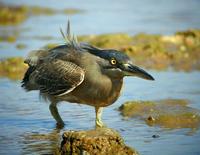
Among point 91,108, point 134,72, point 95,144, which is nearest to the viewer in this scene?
point 95,144

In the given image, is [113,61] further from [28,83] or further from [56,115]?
[28,83]

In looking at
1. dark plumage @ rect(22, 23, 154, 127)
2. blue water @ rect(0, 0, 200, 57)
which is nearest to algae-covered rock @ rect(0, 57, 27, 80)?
blue water @ rect(0, 0, 200, 57)

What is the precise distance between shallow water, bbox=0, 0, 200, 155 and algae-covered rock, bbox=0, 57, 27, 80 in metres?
0.40

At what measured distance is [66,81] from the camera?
8.16 meters

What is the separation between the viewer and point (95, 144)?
21.7 ft

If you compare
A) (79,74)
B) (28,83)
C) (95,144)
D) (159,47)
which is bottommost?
(95,144)

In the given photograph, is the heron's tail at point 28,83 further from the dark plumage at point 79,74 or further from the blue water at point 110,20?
the blue water at point 110,20

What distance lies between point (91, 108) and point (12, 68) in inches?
113

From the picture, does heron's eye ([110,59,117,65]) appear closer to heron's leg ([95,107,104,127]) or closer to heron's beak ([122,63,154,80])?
heron's beak ([122,63,154,80])

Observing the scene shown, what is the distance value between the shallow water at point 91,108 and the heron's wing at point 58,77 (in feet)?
1.84

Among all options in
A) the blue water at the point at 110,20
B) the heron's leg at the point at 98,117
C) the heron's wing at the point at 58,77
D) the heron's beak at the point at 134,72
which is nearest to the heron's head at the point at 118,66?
the heron's beak at the point at 134,72

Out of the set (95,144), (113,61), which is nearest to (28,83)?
(113,61)

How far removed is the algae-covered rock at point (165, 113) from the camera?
8.49m

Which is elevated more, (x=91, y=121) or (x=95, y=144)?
(x=95, y=144)
